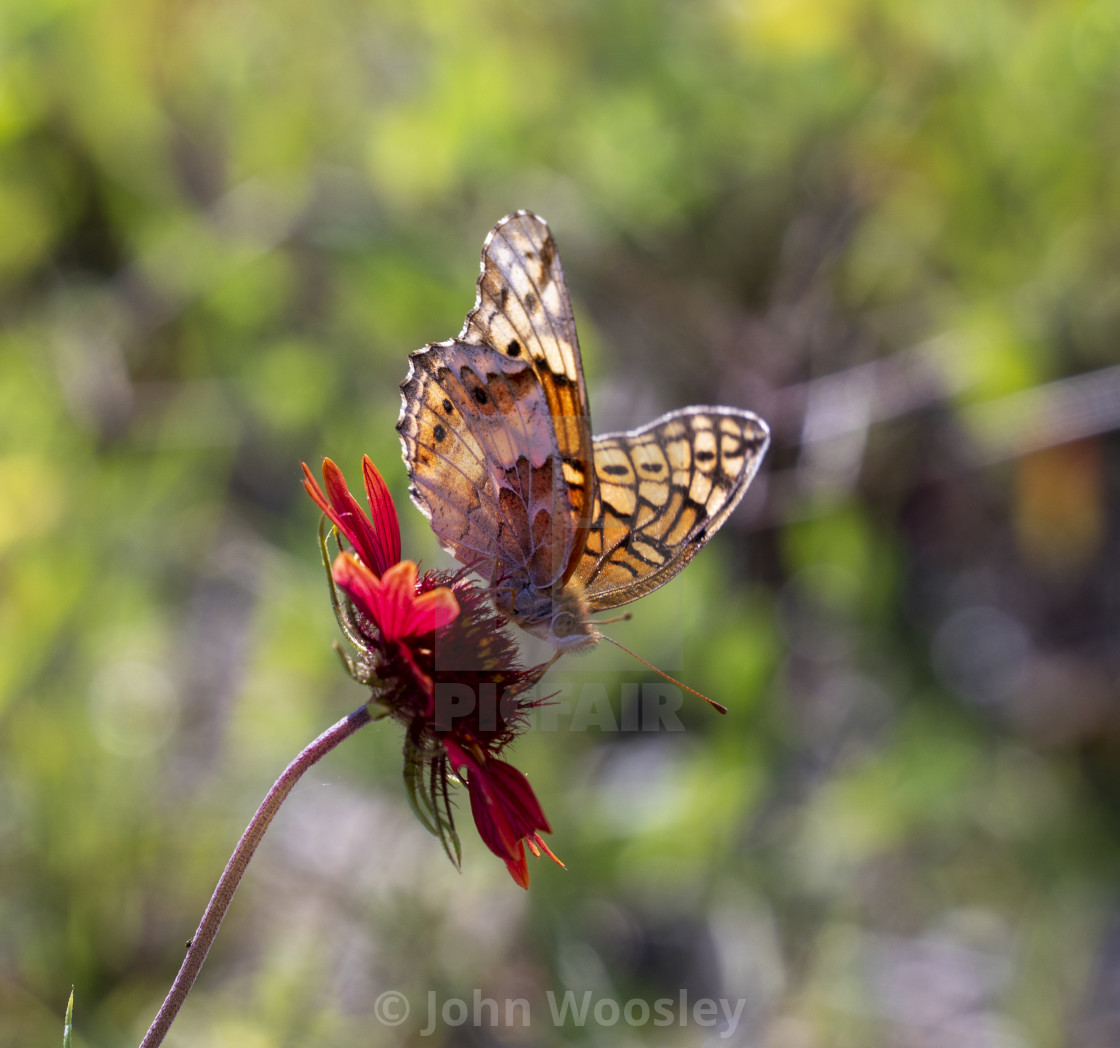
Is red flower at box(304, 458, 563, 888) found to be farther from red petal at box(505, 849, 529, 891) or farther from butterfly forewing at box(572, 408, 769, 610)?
butterfly forewing at box(572, 408, 769, 610)

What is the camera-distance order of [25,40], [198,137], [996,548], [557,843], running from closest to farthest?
[557,843], [25,40], [996,548], [198,137]

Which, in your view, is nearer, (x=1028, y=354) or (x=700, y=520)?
(x=700, y=520)

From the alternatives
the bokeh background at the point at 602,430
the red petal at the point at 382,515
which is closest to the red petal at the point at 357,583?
the red petal at the point at 382,515

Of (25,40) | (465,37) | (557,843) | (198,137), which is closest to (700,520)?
(557,843)

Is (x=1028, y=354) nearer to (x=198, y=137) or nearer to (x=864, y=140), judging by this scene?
(x=864, y=140)

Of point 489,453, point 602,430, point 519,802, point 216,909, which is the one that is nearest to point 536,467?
point 489,453

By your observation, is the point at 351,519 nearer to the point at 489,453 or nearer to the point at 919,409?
the point at 489,453
